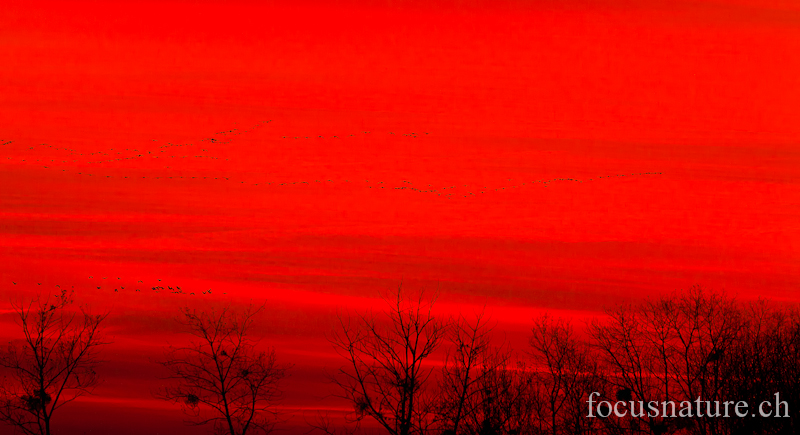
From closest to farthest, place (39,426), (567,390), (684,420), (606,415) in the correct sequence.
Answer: (39,426) < (684,420) < (606,415) < (567,390)

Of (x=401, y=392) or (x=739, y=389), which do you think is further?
Result: (x=739, y=389)

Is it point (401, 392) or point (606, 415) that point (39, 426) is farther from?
point (606, 415)

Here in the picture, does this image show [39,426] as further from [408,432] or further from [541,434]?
[541,434]

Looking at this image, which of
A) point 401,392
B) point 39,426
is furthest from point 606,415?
point 39,426

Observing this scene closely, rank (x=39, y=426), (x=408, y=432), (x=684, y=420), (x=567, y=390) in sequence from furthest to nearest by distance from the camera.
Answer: (x=567, y=390)
(x=684, y=420)
(x=39, y=426)
(x=408, y=432)

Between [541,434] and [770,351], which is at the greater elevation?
[770,351]

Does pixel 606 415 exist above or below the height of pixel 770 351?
below

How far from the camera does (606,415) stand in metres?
42.2

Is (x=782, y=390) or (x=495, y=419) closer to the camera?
(x=782, y=390)

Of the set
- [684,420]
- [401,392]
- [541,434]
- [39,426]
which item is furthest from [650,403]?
[39,426]

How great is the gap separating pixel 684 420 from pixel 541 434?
703 centimetres

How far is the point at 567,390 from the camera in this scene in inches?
1810

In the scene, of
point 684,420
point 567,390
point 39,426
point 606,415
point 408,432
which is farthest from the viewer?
point 567,390

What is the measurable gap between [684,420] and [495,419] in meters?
7.68
